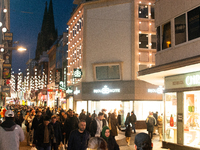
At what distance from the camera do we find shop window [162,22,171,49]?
53.7 feet

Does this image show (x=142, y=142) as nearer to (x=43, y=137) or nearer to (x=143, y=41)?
(x=43, y=137)

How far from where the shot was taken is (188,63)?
12.5m

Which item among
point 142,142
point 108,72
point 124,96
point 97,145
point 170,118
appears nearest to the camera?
point 142,142

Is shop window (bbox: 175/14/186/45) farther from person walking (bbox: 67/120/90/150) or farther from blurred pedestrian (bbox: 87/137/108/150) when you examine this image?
blurred pedestrian (bbox: 87/137/108/150)

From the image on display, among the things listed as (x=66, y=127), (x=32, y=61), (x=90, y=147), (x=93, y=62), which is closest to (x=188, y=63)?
(x=66, y=127)

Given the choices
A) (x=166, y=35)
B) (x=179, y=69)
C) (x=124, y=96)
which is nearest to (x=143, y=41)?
(x=124, y=96)

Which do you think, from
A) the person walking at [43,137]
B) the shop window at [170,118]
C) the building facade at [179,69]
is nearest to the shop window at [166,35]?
the building facade at [179,69]

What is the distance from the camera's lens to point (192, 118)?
47.7 ft

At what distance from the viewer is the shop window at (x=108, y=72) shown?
32.5m

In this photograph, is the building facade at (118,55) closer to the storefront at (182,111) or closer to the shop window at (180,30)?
the storefront at (182,111)

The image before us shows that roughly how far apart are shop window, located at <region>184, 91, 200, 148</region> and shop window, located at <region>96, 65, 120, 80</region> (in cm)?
1757

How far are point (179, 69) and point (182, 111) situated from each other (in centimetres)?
257

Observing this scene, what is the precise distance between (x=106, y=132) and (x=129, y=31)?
2541 centimetres

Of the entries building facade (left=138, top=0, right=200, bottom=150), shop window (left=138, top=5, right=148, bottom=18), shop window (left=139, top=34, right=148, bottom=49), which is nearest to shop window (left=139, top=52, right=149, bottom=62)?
shop window (left=139, top=34, right=148, bottom=49)
